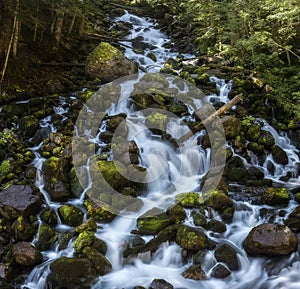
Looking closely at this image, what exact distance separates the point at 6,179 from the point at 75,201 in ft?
5.09

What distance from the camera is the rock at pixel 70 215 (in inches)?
264

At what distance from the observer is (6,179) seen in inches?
282

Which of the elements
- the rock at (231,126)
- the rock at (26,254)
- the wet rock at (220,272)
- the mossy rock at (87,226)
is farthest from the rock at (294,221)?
the rock at (26,254)

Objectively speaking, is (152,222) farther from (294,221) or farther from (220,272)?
(294,221)

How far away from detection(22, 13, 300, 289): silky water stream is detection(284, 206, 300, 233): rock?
19 centimetres

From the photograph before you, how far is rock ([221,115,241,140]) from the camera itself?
8.95 meters

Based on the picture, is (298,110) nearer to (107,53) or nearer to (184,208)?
(184,208)

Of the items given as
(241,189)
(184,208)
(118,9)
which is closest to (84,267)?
(184,208)

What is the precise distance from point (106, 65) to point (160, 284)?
7.89 m

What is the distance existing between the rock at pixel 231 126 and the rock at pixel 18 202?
16.6 ft

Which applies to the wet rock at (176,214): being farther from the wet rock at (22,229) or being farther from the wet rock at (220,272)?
the wet rock at (22,229)

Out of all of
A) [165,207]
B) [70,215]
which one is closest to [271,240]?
[165,207]

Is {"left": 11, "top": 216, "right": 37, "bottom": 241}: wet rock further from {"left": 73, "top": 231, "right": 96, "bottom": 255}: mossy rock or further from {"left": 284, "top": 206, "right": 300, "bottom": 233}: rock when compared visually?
{"left": 284, "top": 206, "right": 300, "bottom": 233}: rock

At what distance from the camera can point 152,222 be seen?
6.81 metres
